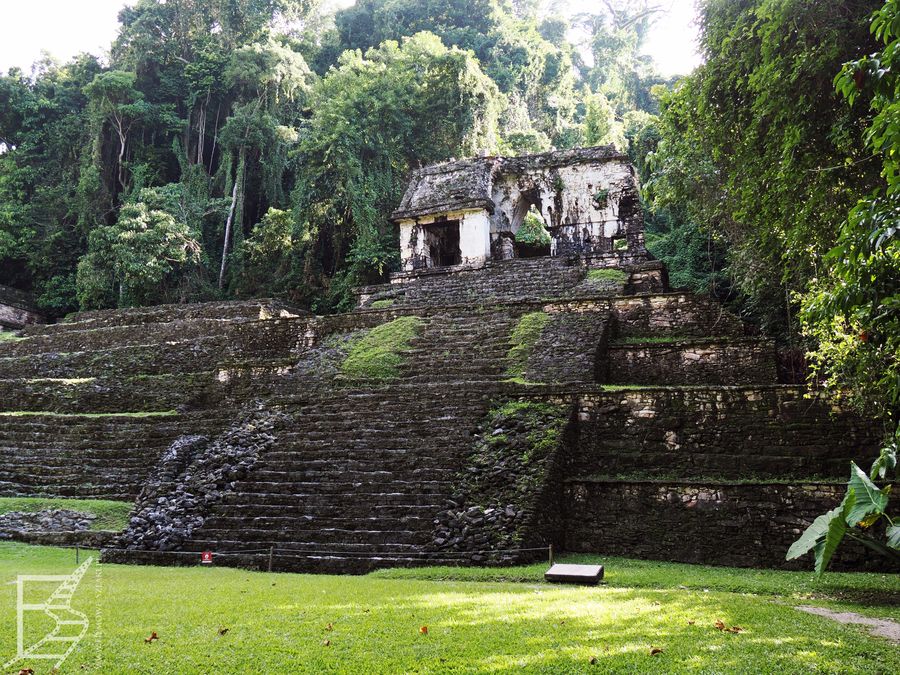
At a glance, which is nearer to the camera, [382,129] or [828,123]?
[828,123]

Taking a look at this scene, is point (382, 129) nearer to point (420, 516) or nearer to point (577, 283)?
point (577, 283)

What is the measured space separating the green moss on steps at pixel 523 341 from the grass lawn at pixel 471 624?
14.7 feet

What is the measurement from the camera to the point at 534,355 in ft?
34.8

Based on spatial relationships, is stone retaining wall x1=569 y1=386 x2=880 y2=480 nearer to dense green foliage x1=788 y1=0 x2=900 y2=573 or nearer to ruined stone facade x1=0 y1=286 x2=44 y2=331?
dense green foliage x1=788 y1=0 x2=900 y2=573

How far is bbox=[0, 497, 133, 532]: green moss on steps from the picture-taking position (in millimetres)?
8375

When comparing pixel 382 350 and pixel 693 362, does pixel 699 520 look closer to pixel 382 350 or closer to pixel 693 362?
pixel 693 362

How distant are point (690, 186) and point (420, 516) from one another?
6956 mm

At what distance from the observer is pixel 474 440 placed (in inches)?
323

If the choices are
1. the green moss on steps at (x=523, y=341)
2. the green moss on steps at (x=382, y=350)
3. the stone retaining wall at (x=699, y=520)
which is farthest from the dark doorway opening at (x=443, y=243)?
the stone retaining wall at (x=699, y=520)

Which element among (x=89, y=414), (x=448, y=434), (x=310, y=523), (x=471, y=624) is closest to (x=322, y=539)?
(x=310, y=523)

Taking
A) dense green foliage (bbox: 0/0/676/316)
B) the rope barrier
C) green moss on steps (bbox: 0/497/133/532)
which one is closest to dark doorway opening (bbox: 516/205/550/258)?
dense green foliage (bbox: 0/0/676/316)

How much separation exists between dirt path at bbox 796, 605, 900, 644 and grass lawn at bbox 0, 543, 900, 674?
0.14 meters

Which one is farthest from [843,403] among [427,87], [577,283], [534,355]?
[427,87]

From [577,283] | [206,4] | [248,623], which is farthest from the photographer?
[206,4]
